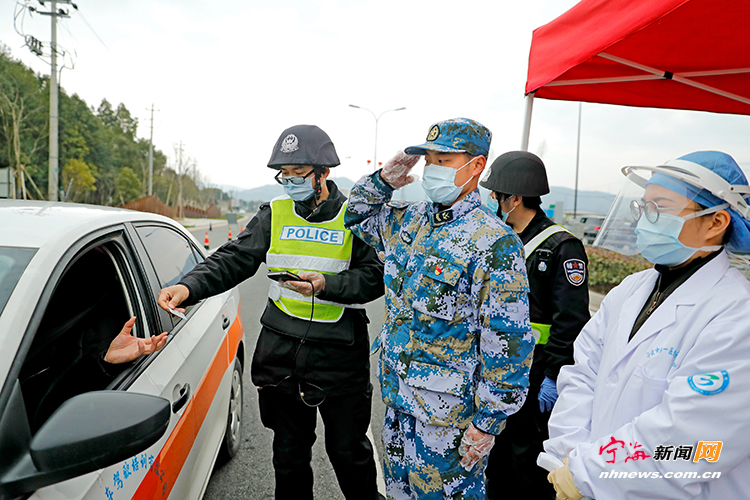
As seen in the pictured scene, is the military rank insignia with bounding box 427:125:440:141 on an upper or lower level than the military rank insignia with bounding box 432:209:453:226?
upper

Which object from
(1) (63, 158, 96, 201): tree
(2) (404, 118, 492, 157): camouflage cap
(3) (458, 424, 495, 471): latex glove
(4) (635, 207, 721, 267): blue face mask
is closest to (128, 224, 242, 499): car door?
(3) (458, 424, 495, 471): latex glove

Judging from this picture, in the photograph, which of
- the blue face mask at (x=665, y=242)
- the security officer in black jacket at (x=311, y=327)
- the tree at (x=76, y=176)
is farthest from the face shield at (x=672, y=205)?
the tree at (x=76, y=176)

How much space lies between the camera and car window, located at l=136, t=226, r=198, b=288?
2.11m

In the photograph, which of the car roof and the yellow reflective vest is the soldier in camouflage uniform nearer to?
the yellow reflective vest

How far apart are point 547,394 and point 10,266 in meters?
2.20

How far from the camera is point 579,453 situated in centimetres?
125

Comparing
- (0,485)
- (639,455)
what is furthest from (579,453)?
(0,485)

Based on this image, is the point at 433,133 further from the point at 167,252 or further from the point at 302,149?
the point at 167,252

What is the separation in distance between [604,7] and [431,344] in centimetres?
191

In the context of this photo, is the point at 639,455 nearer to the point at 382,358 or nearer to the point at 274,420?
the point at 382,358

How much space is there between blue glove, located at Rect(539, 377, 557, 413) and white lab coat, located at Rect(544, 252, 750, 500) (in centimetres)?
72

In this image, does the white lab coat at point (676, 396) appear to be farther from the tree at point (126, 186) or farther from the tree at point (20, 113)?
the tree at point (126, 186)

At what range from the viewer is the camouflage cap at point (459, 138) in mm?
1761

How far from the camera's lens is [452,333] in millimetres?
1695
